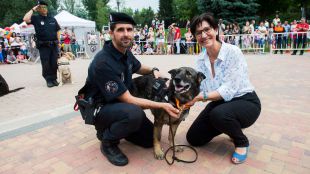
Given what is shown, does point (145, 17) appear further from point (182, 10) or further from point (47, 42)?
point (47, 42)

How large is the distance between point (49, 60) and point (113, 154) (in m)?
5.32

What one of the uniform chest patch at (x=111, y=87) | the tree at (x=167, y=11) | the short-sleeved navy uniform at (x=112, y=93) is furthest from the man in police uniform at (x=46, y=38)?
the tree at (x=167, y=11)

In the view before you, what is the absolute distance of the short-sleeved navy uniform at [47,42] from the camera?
22.6 ft

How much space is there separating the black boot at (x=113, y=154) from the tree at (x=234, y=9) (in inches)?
772

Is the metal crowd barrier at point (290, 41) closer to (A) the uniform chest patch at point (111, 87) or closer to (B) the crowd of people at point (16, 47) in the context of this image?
(A) the uniform chest patch at point (111, 87)

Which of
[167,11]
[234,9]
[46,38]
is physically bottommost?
[46,38]

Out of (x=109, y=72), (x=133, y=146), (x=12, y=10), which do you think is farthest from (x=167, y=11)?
(x=109, y=72)

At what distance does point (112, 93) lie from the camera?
8.67 ft

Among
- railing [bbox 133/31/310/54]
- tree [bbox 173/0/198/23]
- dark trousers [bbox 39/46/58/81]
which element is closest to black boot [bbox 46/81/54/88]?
dark trousers [bbox 39/46/58/81]

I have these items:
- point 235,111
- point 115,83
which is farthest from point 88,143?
point 235,111

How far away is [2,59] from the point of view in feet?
52.7

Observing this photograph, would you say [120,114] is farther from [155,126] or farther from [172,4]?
[172,4]

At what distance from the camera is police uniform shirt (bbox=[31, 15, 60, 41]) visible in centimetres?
686

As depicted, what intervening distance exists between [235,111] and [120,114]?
1270mm
